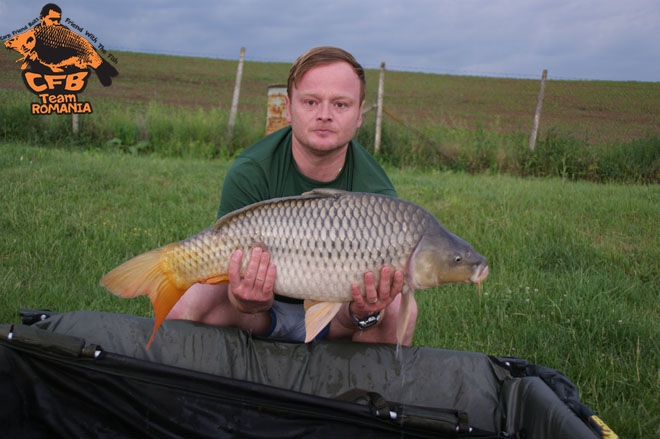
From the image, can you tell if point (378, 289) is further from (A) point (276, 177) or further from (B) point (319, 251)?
(A) point (276, 177)

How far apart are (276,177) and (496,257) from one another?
5.15 feet

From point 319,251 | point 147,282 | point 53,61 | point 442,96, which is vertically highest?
A: point 442,96

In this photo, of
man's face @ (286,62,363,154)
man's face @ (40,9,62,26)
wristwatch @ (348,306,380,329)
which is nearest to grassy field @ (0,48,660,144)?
man's face @ (40,9,62,26)

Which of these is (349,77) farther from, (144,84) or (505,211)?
(144,84)

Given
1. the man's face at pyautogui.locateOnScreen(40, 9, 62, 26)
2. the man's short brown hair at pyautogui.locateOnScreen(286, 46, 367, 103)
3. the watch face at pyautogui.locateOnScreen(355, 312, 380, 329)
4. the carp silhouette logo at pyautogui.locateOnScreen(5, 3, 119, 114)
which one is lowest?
the watch face at pyautogui.locateOnScreen(355, 312, 380, 329)

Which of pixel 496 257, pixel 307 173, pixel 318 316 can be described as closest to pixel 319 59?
pixel 307 173

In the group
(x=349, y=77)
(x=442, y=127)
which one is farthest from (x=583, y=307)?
(x=442, y=127)

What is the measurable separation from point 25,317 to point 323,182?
3.33ft

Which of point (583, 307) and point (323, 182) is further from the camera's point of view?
point (583, 307)

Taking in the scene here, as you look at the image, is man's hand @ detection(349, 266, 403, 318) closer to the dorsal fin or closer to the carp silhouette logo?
the dorsal fin

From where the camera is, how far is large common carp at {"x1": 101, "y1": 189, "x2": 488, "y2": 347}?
1.39 meters

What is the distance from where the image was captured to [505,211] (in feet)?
12.1

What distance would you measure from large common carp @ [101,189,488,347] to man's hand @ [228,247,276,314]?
0.06 feet

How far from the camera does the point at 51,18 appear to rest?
5.54 metres
